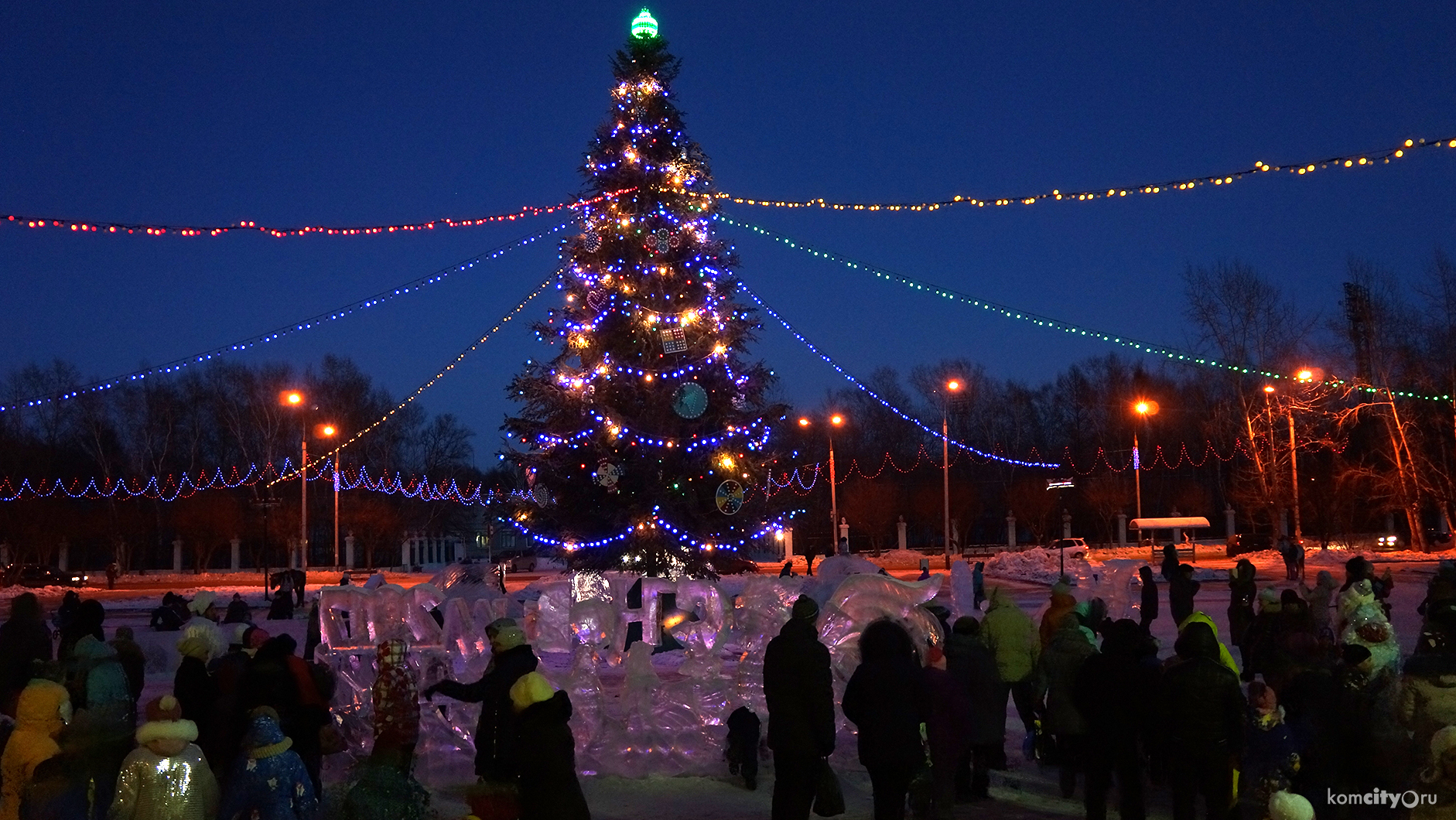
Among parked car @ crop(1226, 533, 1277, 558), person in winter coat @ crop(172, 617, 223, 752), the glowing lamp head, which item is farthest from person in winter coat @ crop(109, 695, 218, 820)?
parked car @ crop(1226, 533, 1277, 558)

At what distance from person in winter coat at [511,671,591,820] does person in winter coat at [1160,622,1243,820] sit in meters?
3.64

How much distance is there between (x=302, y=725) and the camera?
6.99 meters

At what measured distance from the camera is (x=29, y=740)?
611 cm

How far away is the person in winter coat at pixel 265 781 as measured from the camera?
5215 mm

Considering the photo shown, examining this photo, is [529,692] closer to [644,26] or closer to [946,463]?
[644,26]

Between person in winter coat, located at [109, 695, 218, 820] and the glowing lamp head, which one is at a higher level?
the glowing lamp head

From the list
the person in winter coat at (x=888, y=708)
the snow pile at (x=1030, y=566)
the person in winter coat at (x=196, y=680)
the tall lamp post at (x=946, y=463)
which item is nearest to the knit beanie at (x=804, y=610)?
the person in winter coat at (x=888, y=708)

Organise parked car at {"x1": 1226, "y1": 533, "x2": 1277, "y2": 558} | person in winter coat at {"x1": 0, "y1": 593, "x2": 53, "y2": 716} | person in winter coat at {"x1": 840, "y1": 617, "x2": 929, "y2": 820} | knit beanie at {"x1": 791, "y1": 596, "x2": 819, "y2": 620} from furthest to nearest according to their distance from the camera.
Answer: parked car at {"x1": 1226, "y1": 533, "x2": 1277, "y2": 558}
person in winter coat at {"x1": 0, "y1": 593, "x2": 53, "y2": 716}
knit beanie at {"x1": 791, "y1": 596, "x2": 819, "y2": 620}
person in winter coat at {"x1": 840, "y1": 617, "x2": 929, "y2": 820}

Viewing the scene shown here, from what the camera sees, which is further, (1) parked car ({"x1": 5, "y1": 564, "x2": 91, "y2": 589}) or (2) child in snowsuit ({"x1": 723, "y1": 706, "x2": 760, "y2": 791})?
(1) parked car ({"x1": 5, "y1": 564, "x2": 91, "y2": 589})

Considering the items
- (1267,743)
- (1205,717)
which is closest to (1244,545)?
(1267,743)

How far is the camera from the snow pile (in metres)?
36.6

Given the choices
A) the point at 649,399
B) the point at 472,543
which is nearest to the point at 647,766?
the point at 649,399

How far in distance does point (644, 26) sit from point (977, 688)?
16325mm

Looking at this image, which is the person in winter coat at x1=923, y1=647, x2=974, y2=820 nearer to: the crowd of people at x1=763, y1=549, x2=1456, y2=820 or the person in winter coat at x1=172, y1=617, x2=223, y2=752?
the crowd of people at x1=763, y1=549, x2=1456, y2=820
